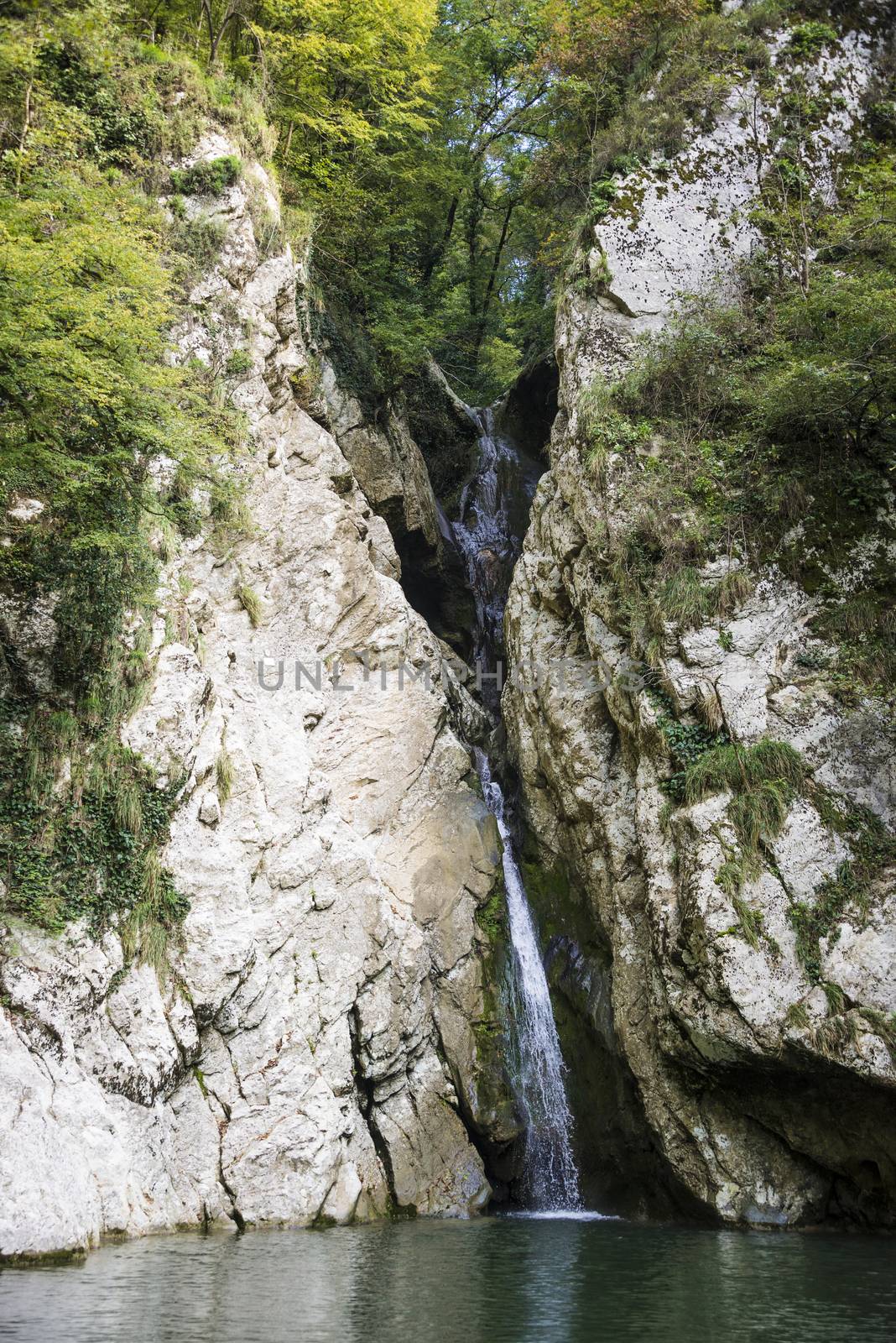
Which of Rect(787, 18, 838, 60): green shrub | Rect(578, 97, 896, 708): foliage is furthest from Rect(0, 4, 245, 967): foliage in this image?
Rect(787, 18, 838, 60): green shrub

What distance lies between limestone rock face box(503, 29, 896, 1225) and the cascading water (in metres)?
0.65

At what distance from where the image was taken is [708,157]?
17.5 metres

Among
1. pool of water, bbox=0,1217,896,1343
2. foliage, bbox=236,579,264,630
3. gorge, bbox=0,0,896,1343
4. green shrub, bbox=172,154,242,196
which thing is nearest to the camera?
pool of water, bbox=0,1217,896,1343

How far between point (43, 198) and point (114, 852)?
25.0 feet

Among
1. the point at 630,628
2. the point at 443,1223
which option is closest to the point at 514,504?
the point at 630,628

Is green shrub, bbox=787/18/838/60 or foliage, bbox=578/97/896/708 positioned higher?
green shrub, bbox=787/18/838/60

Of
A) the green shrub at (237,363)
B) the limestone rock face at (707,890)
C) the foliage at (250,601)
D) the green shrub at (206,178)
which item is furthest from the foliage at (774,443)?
the green shrub at (206,178)

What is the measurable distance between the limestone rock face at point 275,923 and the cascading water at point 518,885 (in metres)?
0.83

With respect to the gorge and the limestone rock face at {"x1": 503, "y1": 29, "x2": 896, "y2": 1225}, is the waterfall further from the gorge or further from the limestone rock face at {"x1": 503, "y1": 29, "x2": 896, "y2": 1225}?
the limestone rock face at {"x1": 503, "y1": 29, "x2": 896, "y2": 1225}

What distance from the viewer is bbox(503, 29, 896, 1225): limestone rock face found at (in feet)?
32.7

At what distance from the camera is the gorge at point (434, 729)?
9.16 meters

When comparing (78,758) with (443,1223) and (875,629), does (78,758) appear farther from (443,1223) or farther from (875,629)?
(875,629)

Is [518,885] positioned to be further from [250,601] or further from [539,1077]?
[250,601]

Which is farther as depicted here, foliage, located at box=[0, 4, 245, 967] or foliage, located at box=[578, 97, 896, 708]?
foliage, located at box=[578, 97, 896, 708]
